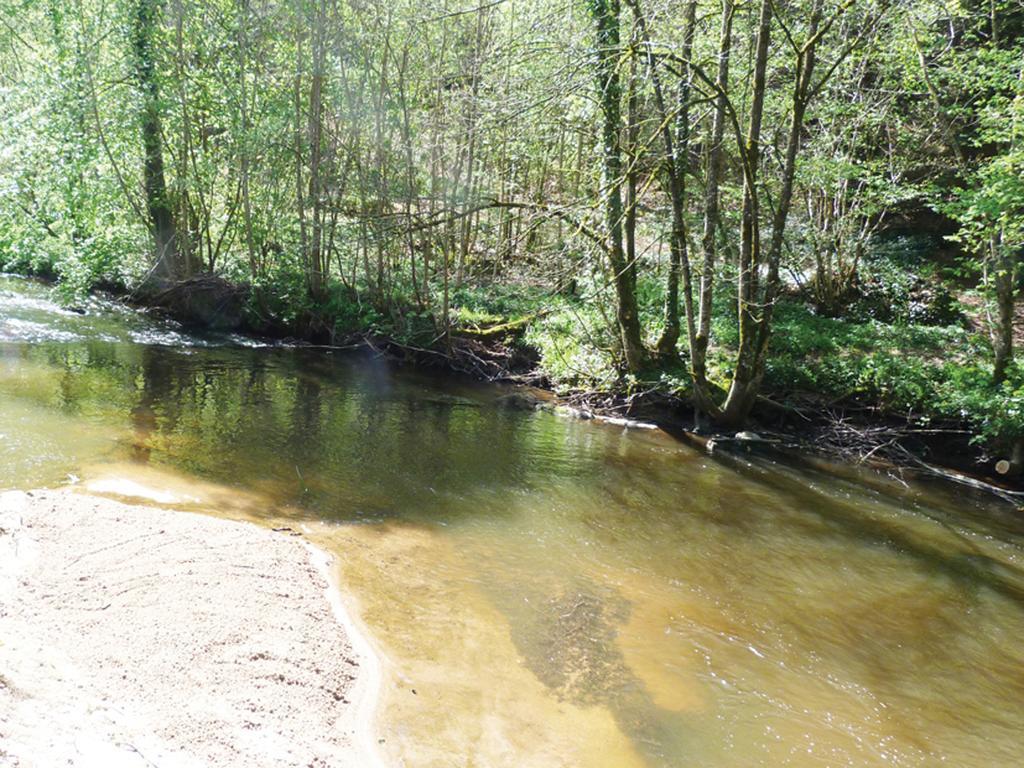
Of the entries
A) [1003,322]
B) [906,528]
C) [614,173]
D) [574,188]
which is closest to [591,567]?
[906,528]

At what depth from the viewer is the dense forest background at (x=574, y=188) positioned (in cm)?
1042

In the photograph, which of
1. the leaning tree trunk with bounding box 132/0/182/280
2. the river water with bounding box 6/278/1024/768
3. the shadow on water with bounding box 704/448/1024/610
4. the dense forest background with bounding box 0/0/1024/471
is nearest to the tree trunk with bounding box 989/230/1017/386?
the dense forest background with bounding box 0/0/1024/471

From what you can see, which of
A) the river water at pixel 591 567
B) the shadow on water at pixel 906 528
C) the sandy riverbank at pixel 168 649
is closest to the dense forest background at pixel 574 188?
the shadow on water at pixel 906 528

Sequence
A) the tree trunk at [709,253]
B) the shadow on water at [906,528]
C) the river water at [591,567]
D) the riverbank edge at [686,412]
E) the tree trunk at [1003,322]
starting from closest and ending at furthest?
the river water at [591,567] < the shadow on water at [906,528] < the tree trunk at [709,253] < the tree trunk at [1003,322] < the riverbank edge at [686,412]

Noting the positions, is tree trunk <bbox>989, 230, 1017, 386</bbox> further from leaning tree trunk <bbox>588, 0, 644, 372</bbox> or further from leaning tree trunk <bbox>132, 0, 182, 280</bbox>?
leaning tree trunk <bbox>132, 0, 182, 280</bbox>

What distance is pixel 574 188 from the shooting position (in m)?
15.1

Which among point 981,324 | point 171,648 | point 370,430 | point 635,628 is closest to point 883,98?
point 981,324

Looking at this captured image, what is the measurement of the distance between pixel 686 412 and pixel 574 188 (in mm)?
6023

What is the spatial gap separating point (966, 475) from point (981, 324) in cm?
462

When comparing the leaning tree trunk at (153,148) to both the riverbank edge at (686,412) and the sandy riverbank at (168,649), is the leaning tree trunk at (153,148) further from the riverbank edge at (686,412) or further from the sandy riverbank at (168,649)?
the sandy riverbank at (168,649)

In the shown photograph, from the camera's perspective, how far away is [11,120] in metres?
13.5

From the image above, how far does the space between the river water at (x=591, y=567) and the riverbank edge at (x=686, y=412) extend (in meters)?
0.61

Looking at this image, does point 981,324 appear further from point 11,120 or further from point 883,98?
point 11,120

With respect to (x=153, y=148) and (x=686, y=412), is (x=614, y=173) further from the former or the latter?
(x=153, y=148)
